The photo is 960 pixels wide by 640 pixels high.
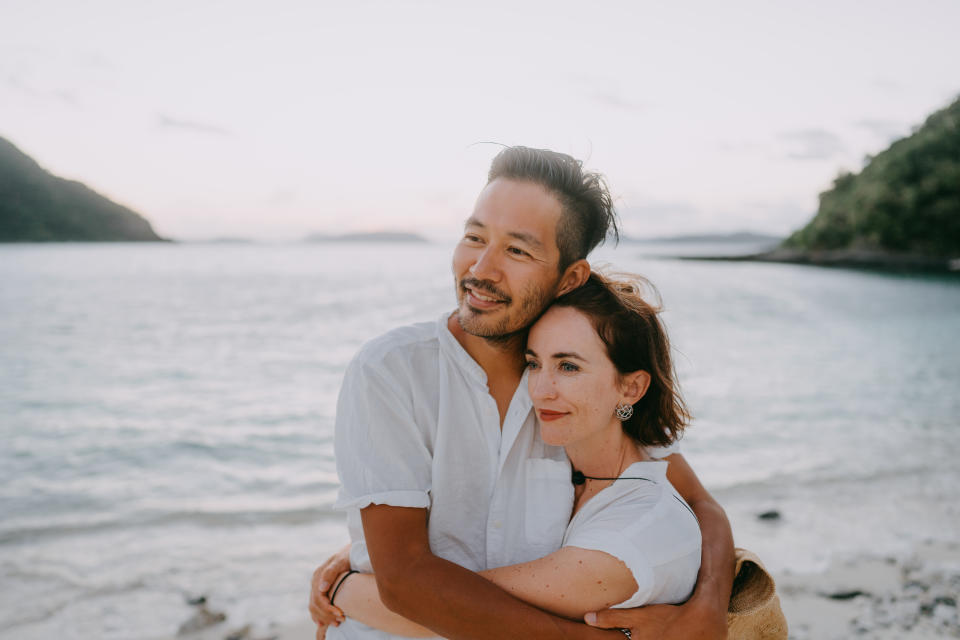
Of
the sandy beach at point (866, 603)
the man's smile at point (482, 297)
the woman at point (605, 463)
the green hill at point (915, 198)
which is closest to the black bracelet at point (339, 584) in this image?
the woman at point (605, 463)

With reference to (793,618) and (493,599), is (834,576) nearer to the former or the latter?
(793,618)

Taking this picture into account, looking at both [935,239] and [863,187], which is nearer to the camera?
[935,239]

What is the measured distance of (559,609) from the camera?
219cm

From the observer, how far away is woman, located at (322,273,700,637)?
7.15ft

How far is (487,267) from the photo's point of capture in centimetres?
263

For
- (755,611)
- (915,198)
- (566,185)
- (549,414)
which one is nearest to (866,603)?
(755,611)

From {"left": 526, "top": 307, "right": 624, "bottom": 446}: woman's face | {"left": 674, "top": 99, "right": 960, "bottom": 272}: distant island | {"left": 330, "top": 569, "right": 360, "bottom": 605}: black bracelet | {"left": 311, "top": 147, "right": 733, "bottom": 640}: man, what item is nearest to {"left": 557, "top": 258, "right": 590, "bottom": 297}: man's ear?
{"left": 311, "top": 147, "right": 733, "bottom": 640}: man

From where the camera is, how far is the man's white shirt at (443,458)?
230cm

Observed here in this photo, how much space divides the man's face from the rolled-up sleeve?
43 centimetres

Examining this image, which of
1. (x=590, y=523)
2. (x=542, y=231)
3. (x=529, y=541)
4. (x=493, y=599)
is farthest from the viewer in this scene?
(x=542, y=231)

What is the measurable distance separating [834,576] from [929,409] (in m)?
9.63

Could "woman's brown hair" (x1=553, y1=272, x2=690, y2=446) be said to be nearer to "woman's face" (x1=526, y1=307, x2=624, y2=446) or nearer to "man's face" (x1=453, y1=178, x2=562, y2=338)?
"woman's face" (x1=526, y1=307, x2=624, y2=446)

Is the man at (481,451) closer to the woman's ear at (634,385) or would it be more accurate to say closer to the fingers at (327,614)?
the fingers at (327,614)

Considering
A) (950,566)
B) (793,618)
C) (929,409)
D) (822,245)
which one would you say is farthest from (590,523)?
(822,245)
